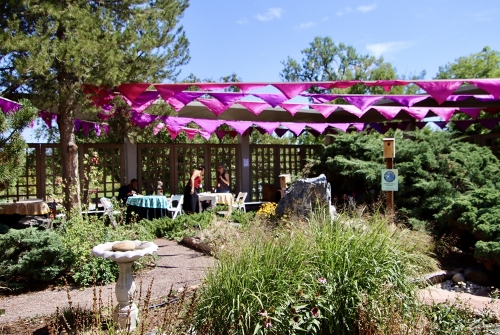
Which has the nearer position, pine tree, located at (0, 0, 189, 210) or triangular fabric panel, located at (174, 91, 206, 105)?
pine tree, located at (0, 0, 189, 210)

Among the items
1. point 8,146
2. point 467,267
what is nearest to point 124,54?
point 8,146

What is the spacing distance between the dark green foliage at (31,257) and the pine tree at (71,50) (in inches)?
60.5

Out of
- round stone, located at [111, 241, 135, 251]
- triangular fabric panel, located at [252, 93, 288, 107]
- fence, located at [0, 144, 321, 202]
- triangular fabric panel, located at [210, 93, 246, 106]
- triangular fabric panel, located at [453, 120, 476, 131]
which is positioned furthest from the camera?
triangular fabric panel, located at [453, 120, 476, 131]

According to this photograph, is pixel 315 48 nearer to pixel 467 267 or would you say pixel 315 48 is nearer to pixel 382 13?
pixel 382 13

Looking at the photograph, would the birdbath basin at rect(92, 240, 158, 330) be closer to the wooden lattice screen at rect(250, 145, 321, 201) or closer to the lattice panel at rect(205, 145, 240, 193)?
the lattice panel at rect(205, 145, 240, 193)

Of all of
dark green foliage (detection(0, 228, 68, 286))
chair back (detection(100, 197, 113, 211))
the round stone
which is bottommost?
dark green foliage (detection(0, 228, 68, 286))

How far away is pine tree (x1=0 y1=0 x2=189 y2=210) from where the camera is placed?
18.4ft

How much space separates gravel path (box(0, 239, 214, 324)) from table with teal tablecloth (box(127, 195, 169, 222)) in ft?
9.87

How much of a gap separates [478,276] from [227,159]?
9034 millimetres

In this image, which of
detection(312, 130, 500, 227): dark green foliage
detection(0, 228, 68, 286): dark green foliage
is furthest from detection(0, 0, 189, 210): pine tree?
detection(312, 130, 500, 227): dark green foliage

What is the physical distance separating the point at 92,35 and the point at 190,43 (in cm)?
235

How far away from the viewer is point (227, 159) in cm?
1325

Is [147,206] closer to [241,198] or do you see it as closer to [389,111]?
[241,198]

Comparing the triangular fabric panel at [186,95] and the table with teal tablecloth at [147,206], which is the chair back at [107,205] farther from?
the triangular fabric panel at [186,95]
